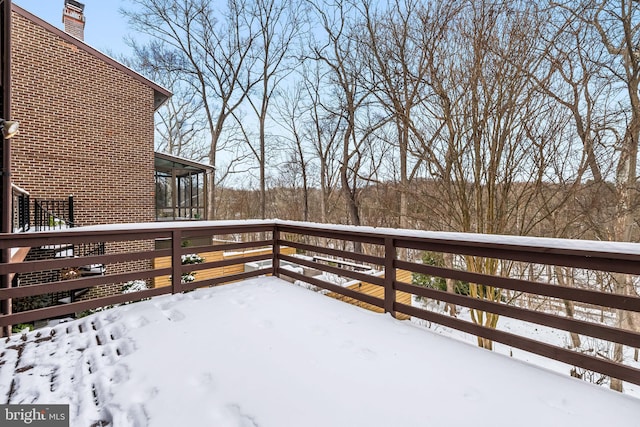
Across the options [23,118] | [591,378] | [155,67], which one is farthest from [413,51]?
[155,67]

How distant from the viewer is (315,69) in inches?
564

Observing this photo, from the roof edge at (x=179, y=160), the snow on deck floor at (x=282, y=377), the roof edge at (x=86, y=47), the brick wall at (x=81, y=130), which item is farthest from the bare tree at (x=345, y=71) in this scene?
the snow on deck floor at (x=282, y=377)

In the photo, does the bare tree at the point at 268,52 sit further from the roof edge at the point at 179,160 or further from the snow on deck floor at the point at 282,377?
the snow on deck floor at the point at 282,377

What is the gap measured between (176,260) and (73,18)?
10336mm

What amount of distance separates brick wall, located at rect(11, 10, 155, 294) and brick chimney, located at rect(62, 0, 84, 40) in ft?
7.12

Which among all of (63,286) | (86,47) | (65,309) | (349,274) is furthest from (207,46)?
(349,274)

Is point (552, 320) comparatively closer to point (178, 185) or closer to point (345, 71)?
point (345, 71)

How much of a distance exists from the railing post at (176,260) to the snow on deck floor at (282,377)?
74cm

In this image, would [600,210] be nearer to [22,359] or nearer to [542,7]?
[542,7]

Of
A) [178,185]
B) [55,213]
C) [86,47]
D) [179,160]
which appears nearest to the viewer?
[55,213]

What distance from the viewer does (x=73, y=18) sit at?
9.43m

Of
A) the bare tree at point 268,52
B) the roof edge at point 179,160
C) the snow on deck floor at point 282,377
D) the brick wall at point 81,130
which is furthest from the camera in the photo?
the bare tree at point 268,52

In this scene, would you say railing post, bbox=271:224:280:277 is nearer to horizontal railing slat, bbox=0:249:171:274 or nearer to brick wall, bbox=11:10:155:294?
horizontal railing slat, bbox=0:249:171:274

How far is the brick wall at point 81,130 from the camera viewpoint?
23.5 ft
